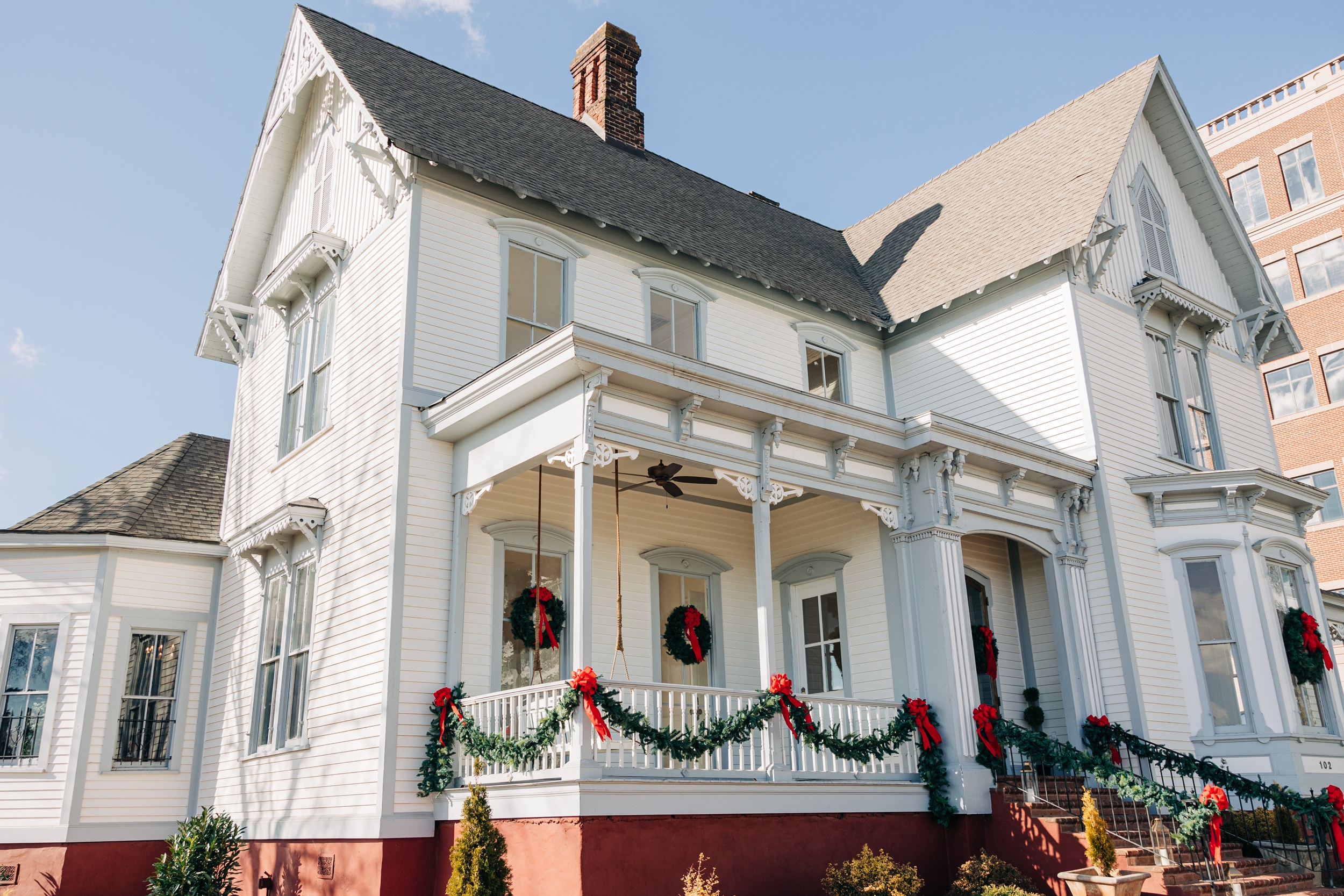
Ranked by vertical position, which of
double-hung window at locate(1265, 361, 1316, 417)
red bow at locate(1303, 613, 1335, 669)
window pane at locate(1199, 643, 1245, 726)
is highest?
double-hung window at locate(1265, 361, 1316, 417)

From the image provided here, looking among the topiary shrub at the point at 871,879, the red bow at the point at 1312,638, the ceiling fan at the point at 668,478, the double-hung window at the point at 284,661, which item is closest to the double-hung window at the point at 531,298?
the ceiling fan at the point at 668,478

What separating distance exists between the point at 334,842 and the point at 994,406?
10604 millimetres

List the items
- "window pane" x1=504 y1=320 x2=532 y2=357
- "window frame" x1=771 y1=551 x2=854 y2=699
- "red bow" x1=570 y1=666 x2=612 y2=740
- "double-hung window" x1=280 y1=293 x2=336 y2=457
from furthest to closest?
"double-hung window" x1=280 y1=293 x2=336 y2=457
"window frame" x1=771 y1=551 x2=854 y2=699
"window pane" x1=504 y1=320 x2=532 y2=357
"red bow" x1=570 y1=666 x2=612 y2=740

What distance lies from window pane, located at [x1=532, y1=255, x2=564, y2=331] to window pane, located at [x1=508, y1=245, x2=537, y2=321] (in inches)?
3.6

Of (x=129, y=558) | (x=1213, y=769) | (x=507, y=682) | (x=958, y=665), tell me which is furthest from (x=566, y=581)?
(x=1213, y=769)

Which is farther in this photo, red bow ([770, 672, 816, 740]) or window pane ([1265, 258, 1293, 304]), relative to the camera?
window pane ([1265, 258, 1293, 304])

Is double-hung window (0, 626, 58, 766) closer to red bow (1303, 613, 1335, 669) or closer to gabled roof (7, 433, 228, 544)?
gabled roof (7, 433, 228, 544)

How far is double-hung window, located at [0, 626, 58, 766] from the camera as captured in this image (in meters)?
13.2

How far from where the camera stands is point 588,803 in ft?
27.8

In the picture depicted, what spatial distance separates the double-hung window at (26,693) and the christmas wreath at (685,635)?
8.04 m

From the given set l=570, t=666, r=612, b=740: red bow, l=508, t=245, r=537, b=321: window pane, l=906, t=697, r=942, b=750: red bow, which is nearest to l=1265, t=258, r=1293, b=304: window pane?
l=906, t=697, r=942, b=750: red bow

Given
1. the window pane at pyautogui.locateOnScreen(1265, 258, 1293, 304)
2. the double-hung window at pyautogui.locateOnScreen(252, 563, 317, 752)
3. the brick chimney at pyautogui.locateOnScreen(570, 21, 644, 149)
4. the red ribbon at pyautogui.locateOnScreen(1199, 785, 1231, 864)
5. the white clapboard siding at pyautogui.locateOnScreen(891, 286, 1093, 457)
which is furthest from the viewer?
the window pane at pyautogui.locateOnScreen(1265, 258, 1293, 304)

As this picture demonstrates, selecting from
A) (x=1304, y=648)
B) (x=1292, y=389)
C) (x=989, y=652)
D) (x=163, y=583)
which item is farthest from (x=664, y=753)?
(x=1292, y=389)

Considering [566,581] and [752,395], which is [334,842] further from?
[752,395]
